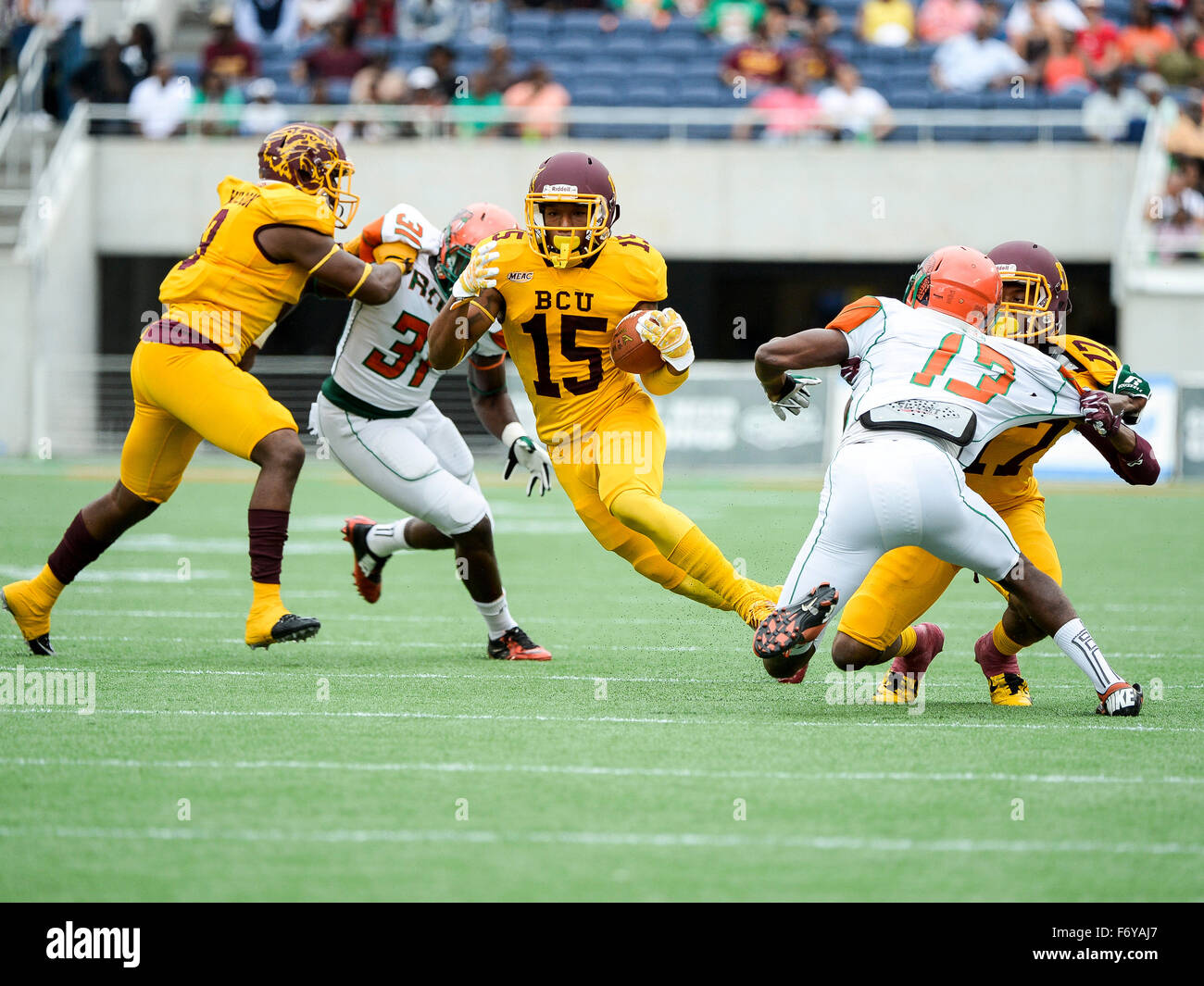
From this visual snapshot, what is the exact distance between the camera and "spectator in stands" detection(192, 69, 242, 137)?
17.7 m

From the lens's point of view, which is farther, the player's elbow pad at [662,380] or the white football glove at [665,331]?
the player's elbow pad at [662,380]

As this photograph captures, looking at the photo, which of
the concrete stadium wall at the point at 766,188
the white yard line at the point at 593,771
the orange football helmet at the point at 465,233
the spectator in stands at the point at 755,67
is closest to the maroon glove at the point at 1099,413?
the white yard line at the point at 593,771

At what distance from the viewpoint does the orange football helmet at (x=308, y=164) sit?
6.07 m

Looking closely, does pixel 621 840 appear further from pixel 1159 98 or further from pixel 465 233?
pixel 1159 98

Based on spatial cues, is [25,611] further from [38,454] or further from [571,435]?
[38,454]

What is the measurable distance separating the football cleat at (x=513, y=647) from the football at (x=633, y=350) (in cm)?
131

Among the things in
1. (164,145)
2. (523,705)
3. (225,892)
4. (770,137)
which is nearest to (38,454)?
(164,145)

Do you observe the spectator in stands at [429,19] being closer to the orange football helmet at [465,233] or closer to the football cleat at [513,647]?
the orange football helmet at [465,233]

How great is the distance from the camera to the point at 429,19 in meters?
18.9

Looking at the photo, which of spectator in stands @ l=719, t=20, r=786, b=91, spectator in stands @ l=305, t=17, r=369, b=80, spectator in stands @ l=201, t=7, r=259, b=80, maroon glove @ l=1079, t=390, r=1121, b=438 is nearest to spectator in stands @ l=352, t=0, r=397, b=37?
spectator in stands @ l=305, t=17, r=369, b=80

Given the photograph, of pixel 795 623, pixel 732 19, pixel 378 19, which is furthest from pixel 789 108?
pixel 795 623

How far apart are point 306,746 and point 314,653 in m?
2.00

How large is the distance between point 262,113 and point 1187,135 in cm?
976

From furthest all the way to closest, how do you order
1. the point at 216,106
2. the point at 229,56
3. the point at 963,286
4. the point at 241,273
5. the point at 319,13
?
1. the point at 319,13
2. the point at 229,56
3. the point at 216,106
4. the point at 241,273
5. the point at 963,286
